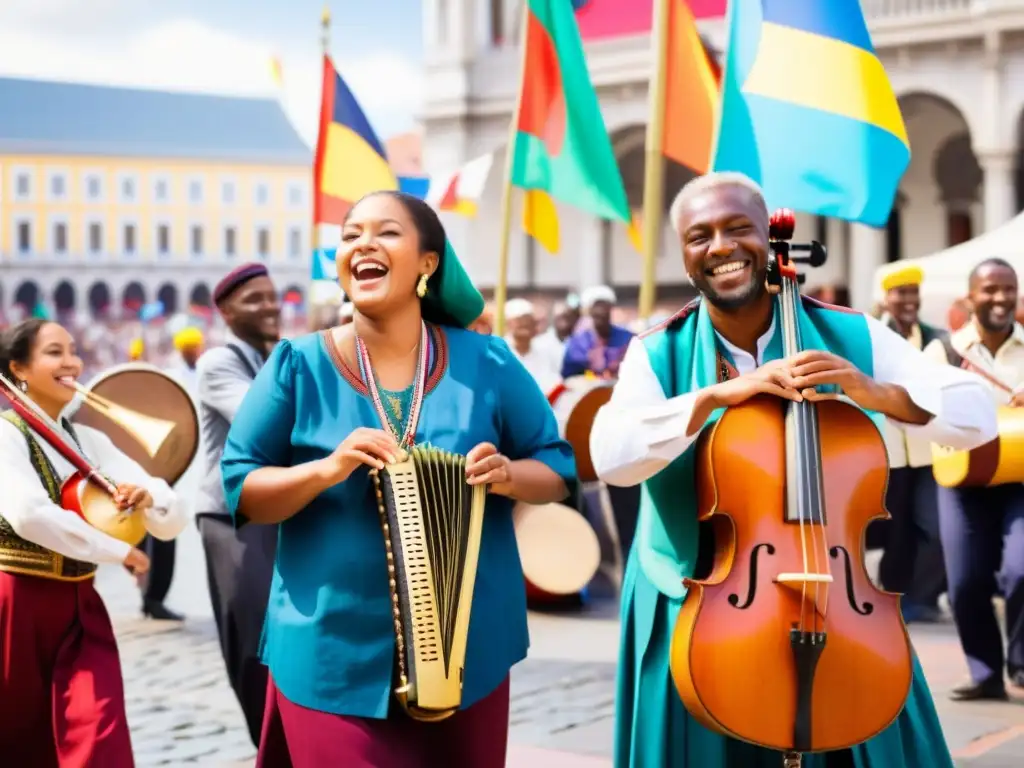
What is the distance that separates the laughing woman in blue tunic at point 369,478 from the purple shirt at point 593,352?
8176 millimetres

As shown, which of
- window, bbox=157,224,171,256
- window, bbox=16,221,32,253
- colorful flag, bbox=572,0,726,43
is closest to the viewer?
colorful flag, bbox=572,0,726,43

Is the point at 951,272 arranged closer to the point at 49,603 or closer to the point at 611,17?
the point at 611,17

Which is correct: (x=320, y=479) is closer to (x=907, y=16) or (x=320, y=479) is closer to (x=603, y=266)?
(x=907, y=16)

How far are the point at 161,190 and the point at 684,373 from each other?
253 feet

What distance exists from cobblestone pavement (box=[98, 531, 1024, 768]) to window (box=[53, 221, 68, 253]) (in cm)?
7209

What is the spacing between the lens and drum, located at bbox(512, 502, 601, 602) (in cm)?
941

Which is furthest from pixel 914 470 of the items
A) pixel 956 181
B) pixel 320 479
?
pixel 956 181

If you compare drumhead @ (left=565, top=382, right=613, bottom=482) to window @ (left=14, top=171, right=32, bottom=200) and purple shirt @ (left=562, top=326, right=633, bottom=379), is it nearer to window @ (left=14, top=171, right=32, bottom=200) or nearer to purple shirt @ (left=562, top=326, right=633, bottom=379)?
purple shirt @ (left=562, top=326, right=633, bottom=379)

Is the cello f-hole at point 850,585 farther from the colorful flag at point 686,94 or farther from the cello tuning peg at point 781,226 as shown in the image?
the colorful flag at point 686,94

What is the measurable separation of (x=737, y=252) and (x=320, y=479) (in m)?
1.09

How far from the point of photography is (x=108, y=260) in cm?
7950

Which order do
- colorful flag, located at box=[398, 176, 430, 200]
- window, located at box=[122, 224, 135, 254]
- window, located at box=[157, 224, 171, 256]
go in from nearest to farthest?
colorful flag, located at box=[398, 176, 430, 200] → window, located at box=[122, 224, 135, 254] → window, located at box=[157, 224, 171, 256]

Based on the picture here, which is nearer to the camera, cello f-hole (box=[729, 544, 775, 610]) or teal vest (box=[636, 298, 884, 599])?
cello f-hole (box=[729, 544, 775, 610])

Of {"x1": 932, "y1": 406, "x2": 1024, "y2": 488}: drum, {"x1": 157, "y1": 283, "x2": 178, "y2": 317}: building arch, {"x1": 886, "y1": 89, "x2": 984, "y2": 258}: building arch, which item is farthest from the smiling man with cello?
{"x1": 157, "y1": 283, "x2": 178, "y2": 317}: building arch
